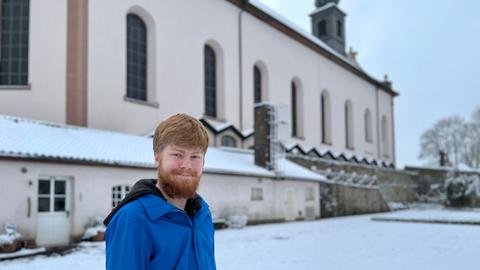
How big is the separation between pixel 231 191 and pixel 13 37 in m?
10.7

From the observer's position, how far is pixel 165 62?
76.6 ft

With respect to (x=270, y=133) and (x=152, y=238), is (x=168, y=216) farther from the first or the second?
(x=270, y=133)

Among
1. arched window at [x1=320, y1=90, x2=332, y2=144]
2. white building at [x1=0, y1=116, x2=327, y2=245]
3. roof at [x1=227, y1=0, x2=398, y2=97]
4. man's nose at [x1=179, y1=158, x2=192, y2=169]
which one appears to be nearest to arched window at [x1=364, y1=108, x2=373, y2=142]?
roof at [x1=227, y1=0, x2=398, y2=97]

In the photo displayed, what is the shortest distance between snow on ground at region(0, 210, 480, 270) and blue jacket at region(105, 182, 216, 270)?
7.82 meters

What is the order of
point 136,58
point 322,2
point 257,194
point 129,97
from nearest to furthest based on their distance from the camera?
point 257,194 < point 129,97 < point 136,58 < point 322,2

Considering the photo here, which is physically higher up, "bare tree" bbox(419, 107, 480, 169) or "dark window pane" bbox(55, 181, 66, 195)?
"bare tree" bbox(419, 107, 480, 169)

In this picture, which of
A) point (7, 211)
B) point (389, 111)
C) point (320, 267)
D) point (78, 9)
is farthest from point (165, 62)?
point (389, 111)

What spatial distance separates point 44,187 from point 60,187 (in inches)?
19.5

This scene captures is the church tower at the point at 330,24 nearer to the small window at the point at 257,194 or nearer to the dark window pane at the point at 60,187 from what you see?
the small window at the point at 257,194

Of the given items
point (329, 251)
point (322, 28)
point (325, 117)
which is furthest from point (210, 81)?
point (322, 28)

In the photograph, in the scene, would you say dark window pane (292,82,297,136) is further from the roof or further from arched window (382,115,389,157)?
arched window (382,115,389,157)

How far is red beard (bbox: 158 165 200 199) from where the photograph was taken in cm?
232

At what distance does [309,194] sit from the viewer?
25422 millimetres

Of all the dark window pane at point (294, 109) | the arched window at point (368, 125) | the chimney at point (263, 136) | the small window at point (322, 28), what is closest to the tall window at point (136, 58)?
the chimney at point (263, 136)
